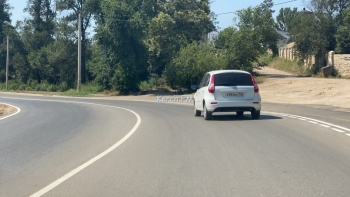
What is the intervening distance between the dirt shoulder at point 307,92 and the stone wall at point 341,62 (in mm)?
5164

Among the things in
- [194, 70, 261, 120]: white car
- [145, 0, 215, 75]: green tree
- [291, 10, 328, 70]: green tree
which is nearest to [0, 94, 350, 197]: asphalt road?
[194, 70, 261, 120]: white car

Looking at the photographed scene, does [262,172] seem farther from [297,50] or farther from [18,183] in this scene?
[297,50]

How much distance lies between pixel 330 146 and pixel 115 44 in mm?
40941

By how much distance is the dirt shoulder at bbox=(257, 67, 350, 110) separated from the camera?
3184 centimetres

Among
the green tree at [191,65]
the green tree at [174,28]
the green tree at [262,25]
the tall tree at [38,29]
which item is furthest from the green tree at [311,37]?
the tall tree at [38,29]

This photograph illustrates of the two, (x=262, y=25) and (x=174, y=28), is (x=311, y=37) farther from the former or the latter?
(x=174, y=28)

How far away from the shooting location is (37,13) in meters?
73.6

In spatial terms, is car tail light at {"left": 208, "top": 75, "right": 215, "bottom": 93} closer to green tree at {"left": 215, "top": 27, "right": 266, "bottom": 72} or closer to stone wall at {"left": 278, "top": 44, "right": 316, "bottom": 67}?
green tree at {"left": 215, "top": 27, "right": 266, "bottom": 72}

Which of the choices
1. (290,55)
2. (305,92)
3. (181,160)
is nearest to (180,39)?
(305,92)

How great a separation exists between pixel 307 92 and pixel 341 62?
12.1 metres

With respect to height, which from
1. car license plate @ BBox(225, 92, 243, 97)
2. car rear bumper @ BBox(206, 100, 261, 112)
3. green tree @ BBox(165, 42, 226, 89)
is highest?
green tree @ BBox(165, 42, 226, 89)

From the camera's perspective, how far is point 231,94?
62.4 ft

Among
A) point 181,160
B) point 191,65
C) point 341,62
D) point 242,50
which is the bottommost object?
point 181,160

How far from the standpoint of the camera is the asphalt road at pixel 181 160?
8219 mm
